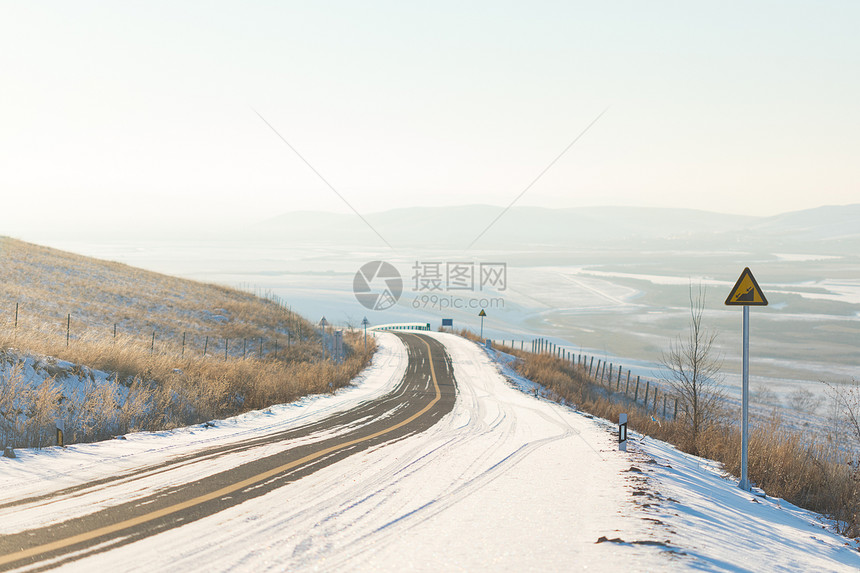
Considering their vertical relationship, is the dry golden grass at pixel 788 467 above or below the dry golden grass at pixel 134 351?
below

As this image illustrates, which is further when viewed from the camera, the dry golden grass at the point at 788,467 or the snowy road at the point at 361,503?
the dry golden grass at the point at 788,467

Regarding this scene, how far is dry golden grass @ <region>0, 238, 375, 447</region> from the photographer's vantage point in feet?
34.3

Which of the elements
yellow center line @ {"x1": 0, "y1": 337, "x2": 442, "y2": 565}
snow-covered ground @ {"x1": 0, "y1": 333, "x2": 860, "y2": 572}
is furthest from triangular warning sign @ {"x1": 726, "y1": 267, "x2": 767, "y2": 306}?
yellow center line @ {"x1": 0, "y1": 337, "x2": 442, "y2": 565}


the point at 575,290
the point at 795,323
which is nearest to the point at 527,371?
the point at 795,323

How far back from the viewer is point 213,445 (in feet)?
32.2
